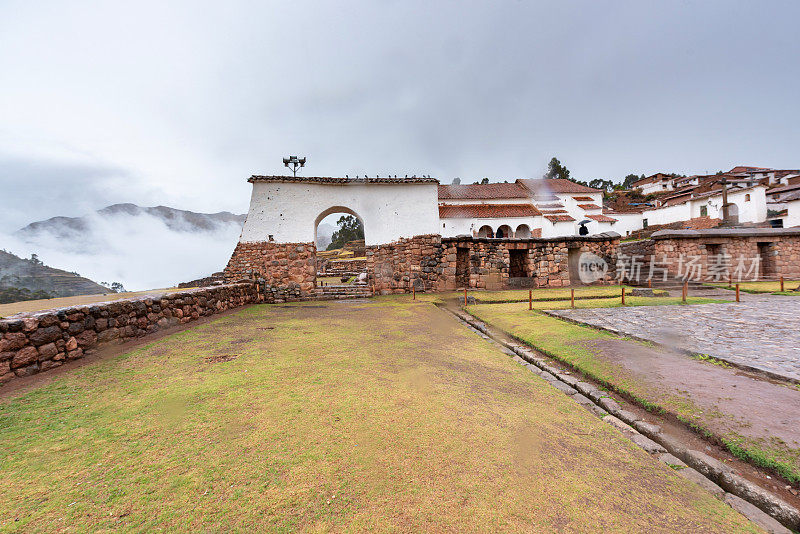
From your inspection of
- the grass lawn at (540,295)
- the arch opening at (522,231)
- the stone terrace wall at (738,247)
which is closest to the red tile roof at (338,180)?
the grass lawn at (540,295)

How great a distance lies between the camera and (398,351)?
4867 mm

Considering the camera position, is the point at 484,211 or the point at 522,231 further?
the point at 522,231

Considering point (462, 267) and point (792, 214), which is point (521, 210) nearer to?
point (462, 267)

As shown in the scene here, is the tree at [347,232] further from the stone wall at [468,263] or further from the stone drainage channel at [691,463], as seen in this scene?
the stone drainage channel at [691,463]

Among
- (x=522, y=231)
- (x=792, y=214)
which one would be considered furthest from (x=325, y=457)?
(x=792, y=214)

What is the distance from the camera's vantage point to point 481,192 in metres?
33.7

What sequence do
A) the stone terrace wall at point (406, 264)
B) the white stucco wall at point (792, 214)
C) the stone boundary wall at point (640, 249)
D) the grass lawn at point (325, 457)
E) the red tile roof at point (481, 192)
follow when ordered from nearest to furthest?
1. the grass lawn at point (325, 457)
2. the stone terrace wall at point (406, 264)
3. the stone boundary wall at point (640, 249)
4. the white stucco wall at point (792, 214)
5. the red tile roof at point (481, 192)

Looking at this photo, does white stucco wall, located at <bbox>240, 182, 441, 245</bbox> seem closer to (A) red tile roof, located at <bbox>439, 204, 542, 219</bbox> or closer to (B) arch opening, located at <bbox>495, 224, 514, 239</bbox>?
(A) red tile roof, located at <bbox>439, 204, 542, 219</bbox>

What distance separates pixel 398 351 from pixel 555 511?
3293 millimetres

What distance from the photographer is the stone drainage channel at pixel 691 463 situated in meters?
1.73

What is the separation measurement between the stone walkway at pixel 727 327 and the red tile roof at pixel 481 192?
25231mm

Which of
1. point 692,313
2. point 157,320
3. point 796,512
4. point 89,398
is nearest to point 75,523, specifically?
point 89,398

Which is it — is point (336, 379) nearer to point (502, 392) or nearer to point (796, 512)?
point (502, 392)

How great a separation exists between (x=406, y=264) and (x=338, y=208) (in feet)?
13.1
